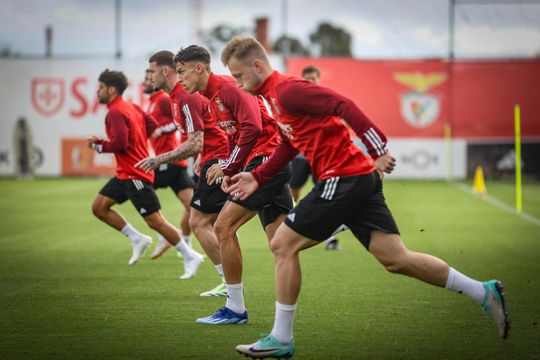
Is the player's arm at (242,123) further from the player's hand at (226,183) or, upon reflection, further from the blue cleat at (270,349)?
the blue cleat at (270,349)

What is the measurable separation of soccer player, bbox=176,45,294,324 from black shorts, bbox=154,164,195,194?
4.00 meters

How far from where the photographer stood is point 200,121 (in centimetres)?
799

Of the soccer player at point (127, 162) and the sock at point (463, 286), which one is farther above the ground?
the soccer player at point (127, 162)

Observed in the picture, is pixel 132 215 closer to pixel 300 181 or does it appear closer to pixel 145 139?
pixel 300 181

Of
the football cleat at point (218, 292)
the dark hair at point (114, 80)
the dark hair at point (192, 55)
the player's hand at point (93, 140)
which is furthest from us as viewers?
the dark hair at point (114, 80)

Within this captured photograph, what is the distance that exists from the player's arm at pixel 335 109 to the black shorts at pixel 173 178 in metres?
5.86

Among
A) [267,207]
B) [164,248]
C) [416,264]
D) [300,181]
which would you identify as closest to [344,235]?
[300,181]

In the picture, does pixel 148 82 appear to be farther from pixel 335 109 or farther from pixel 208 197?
pixel 335 109

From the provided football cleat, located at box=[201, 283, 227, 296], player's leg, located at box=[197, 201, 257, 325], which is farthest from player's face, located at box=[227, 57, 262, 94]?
football cleat, located at box=[201, 283, 227, 296]

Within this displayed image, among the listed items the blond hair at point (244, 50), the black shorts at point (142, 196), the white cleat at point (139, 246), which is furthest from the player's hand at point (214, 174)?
the white cleat at point (139, 246)

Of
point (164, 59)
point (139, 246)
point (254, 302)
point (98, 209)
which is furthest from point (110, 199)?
point (254, 302)

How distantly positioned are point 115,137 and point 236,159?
294cm

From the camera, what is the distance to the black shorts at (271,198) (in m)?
6.85

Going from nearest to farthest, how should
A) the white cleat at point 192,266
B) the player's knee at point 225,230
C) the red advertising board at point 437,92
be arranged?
the player's knee at point 225,230, the white cleat at point 192,266, the red advertising board at point 437,92
